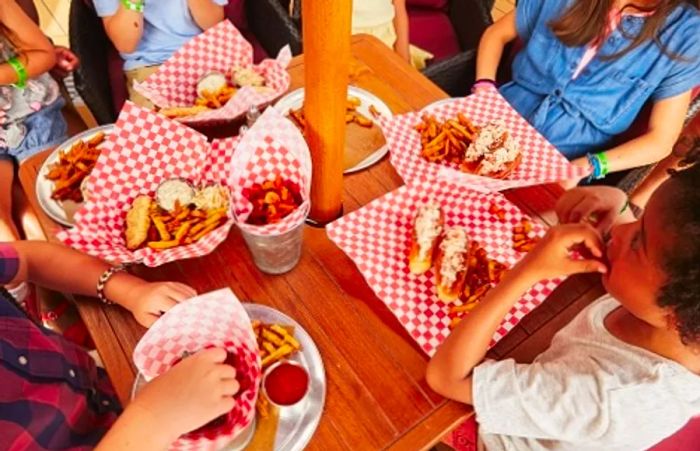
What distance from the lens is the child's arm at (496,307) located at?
1.10 meters

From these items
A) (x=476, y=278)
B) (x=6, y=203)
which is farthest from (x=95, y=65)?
(x=476, y=278)

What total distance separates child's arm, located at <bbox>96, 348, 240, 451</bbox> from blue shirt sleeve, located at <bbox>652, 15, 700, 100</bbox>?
1722 millimetres

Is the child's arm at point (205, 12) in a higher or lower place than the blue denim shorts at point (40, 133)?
higher

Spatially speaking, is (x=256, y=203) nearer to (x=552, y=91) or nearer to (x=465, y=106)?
(x=465, y=106)

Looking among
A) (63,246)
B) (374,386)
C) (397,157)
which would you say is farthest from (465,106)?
(63,246)

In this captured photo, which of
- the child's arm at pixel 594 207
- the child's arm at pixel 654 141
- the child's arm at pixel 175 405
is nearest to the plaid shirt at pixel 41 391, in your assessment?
the child's arm at pixel 175 405

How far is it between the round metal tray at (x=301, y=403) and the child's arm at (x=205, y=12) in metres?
1.53

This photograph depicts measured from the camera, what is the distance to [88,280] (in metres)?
1.27

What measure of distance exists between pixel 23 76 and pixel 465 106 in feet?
5.40

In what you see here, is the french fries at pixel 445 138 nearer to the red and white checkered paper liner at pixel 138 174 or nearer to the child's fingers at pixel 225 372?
the red and white checkered paper liner at pixel 138 174

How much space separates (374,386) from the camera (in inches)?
45.2

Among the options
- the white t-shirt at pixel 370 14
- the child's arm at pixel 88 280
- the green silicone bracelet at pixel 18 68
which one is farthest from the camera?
the white t-shirt at pixel 370 14

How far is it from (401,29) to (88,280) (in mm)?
1980

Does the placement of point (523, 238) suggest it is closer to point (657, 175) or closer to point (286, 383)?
point (286, 383)
